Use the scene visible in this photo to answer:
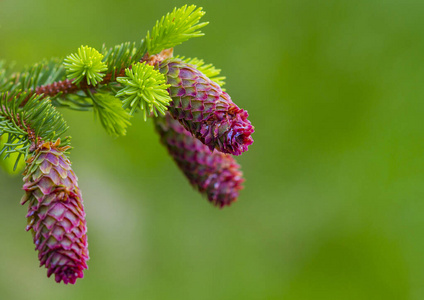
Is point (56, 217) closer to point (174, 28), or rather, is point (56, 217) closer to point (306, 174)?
point (174, 28)

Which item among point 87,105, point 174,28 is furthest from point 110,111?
point 174,28

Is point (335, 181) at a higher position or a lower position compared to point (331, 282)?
higher

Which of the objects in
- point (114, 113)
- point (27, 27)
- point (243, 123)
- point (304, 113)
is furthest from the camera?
point (304, 113)

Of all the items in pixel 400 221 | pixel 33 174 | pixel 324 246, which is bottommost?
pixel 33 174

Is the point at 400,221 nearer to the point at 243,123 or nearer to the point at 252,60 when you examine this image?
the point at 252,60

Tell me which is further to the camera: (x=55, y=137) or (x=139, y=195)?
(x=139, y=195)

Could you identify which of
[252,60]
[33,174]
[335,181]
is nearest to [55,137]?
[33,174]
